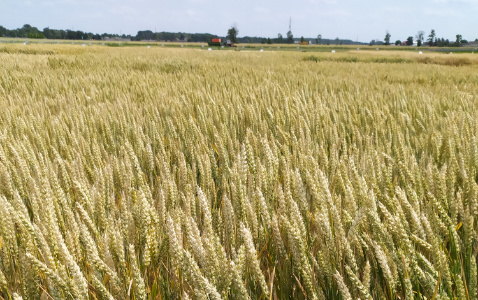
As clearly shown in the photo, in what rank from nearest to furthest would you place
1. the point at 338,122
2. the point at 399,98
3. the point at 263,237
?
the point at 263,237
the point at 338,122
the point at 399,98

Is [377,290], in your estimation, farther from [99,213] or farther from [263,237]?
[99,213]

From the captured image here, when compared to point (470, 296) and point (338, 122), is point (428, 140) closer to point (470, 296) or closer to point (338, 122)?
point (338, 122)

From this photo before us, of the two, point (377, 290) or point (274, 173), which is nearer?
point (377, 290)

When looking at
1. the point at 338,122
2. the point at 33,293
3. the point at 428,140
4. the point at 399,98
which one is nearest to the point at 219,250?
the point at 33,293

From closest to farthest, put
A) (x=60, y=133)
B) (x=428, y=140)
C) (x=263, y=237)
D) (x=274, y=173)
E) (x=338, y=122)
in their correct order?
(x=263, y=237) < (x=274, y=173) < (x=428, y=140) < (x=60, y=133) < (x=338, y=122)

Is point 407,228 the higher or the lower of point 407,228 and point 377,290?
the higher

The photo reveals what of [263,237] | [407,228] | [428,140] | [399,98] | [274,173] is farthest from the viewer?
[399,98]

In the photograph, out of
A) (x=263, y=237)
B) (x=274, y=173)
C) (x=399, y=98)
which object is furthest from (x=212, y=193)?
(x=399, y=98)

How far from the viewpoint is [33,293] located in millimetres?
672

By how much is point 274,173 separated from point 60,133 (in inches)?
48.8

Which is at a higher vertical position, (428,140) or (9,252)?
(428,140)

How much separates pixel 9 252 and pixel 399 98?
2696 millimetres

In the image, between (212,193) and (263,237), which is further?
(212,193)

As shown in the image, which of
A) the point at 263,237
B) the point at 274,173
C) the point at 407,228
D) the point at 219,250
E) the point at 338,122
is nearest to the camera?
the point at 219,250
